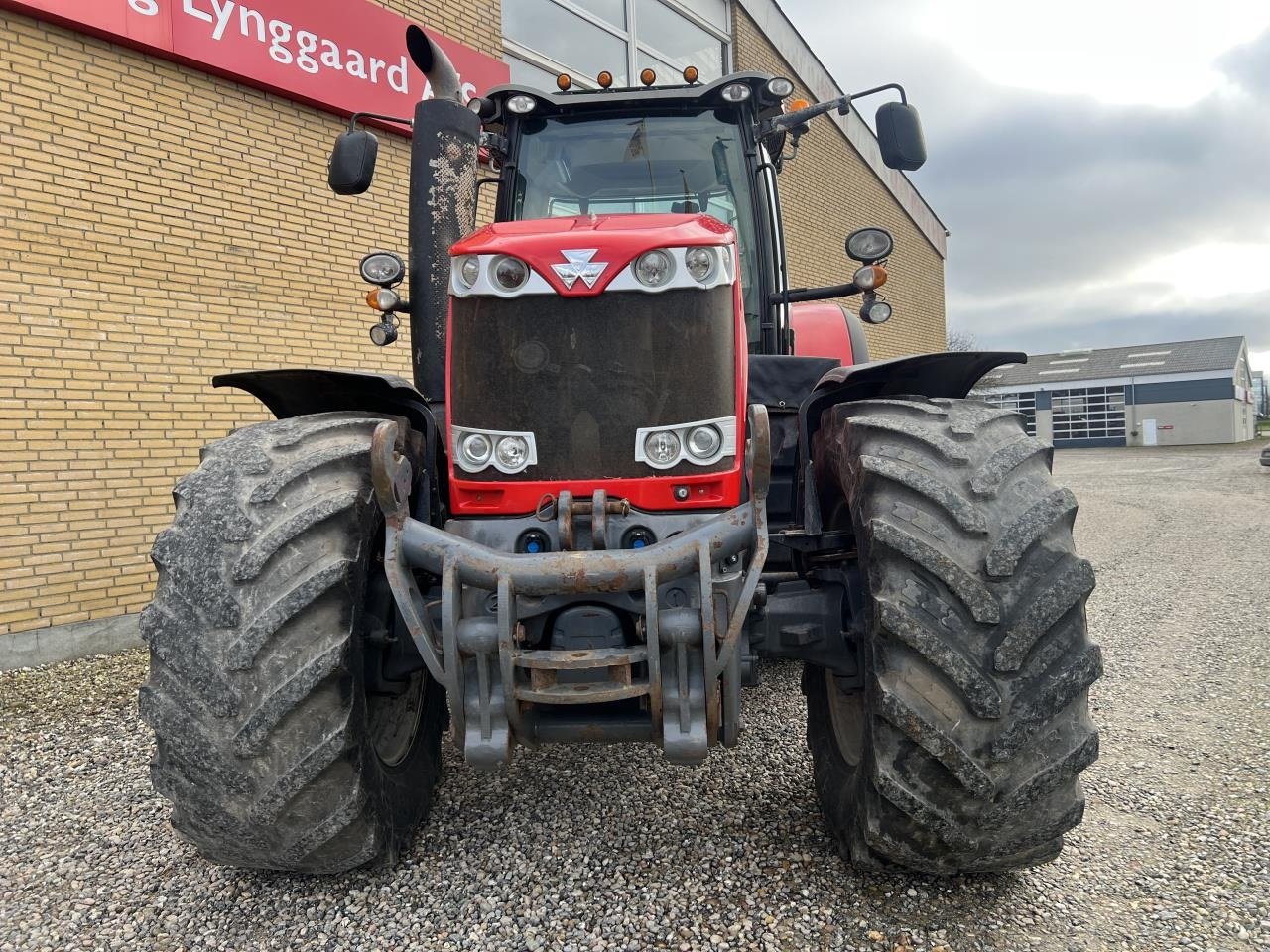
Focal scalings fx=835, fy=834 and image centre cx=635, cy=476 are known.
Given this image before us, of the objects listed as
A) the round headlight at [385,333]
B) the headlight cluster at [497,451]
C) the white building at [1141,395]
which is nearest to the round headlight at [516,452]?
the headlight cluster at [497,451]

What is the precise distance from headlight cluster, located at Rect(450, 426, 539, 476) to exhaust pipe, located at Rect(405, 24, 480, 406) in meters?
0.74

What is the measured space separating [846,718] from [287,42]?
6.68m

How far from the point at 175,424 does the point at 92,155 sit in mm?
1879

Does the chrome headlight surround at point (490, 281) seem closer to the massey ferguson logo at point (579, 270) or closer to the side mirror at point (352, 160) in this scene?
the massey ferguson logo at point (579, 270)

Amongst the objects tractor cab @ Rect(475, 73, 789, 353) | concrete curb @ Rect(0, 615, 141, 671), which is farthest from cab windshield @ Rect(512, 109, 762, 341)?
concrete curb @ Rect(0, 615, 141, 671)

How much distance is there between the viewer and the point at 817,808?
9.45 feet

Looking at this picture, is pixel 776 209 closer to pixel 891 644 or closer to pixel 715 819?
pixel 891 644

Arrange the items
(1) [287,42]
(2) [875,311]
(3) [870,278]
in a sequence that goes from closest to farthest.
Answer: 1. (3) [870,278]
2. (2) [875,311]
3. (1) [287,42]

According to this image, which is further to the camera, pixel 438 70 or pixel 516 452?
pixel 438 70

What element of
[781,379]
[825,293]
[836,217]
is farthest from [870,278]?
[836,217]

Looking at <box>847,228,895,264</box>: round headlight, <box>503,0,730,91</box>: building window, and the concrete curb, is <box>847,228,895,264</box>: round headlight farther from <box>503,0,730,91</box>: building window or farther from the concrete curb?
<box>503,0,730,91</box>: building window

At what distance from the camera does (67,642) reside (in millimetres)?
5504

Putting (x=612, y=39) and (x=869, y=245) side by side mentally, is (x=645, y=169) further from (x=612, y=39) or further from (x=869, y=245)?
(x=612, y=39)

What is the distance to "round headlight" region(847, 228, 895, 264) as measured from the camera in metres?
3.54
